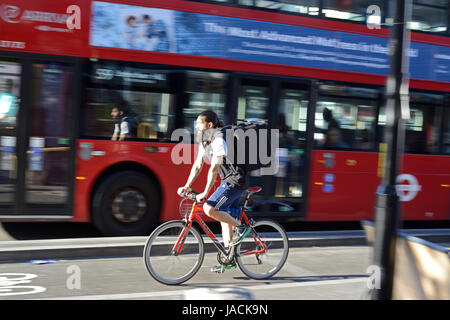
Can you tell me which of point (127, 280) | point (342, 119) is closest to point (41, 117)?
point (127, 280)

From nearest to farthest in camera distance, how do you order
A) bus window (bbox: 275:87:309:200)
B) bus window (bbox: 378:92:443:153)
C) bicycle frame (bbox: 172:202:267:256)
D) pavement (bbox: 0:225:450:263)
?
bicycle frame (bbox: 172:202:267:256), pavement (bbox: 0:225:450:263), bus window (bbox: 275:87:309:200), bus window (bbox: 378:92:443:153)

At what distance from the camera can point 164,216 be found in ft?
26.2

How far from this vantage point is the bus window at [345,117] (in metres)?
8.84

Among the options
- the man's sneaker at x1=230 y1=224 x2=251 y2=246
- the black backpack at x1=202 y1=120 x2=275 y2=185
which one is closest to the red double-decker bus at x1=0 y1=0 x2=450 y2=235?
the man's sneaker at x1=230 y1=224 x2=251 y2=246

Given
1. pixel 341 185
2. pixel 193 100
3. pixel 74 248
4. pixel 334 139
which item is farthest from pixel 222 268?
pixel 334 139

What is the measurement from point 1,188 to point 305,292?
4263 mm

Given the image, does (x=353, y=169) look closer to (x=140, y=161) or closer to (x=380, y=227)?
(x=140, y=161)

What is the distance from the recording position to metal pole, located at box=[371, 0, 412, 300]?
14.4 feet

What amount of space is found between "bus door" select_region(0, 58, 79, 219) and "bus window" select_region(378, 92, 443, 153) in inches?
228

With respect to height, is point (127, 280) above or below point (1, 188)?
below

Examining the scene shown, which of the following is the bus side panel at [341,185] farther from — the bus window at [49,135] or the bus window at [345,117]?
the bus window at [49,135]

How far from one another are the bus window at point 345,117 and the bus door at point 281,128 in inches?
11.8

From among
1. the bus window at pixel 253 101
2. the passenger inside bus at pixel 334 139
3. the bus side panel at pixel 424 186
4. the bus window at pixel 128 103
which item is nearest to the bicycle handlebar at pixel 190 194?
the bus window at pixel 128 103

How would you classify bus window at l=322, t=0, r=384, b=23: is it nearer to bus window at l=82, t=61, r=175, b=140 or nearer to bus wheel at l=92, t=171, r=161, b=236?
bus window at l=82, t=61, r=175, b=140
